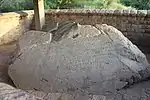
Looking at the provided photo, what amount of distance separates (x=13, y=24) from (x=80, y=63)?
10.2 feet

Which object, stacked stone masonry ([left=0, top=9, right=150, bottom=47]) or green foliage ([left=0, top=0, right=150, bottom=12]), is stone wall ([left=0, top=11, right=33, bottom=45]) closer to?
stacked stone masonry ([left=0, top=9, right=150, bottom=47])

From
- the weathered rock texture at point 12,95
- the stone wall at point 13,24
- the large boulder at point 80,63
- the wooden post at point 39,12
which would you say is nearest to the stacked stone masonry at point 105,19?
the stone wall at point 13,24

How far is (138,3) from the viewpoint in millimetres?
8203

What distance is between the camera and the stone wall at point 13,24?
5.87 m

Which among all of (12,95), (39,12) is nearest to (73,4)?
(39,12)

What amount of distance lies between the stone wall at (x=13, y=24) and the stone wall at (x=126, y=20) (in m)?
1.16

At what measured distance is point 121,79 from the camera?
3.21 meters

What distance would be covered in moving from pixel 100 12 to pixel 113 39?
182cm

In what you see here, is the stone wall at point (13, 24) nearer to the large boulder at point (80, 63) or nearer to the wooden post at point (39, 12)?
the wooden post at point (39, 12)

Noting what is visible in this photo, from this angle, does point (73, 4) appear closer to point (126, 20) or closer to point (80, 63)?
point (126, 20)

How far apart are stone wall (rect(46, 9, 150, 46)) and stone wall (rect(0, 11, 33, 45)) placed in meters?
1.16

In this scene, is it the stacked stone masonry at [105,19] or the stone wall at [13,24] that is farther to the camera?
the stone wall at [13,24]

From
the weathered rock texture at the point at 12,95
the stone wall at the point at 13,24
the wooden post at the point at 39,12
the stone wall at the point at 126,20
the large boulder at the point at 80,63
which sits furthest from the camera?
the stone wall at the point at 13,24

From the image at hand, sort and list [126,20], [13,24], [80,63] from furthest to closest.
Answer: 1. [13,24]
2. [126,20]
3. [80,63]
